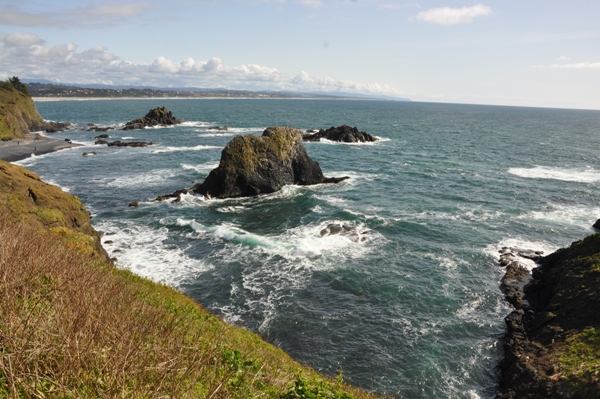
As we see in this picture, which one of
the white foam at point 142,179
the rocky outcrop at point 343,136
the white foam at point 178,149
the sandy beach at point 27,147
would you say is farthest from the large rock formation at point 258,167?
the rocky outcrop at point 343,136

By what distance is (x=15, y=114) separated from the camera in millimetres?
76688

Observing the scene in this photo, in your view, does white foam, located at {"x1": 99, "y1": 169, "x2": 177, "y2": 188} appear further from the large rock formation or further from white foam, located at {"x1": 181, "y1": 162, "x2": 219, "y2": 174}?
the large rock formation

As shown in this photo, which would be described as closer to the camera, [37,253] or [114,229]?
[37,253]

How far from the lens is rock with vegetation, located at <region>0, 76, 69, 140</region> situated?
71.2m

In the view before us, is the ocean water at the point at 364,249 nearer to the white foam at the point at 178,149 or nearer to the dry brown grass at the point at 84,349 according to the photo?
the white foam at the point at 178,149

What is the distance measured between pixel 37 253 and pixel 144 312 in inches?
122

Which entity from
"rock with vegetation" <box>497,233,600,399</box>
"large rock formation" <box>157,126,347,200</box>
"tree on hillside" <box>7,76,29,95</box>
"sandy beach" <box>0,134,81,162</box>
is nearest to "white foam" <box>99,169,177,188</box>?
"large rock formation" <box>157,126,347,200</box>

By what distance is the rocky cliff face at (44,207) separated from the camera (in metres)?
19.3

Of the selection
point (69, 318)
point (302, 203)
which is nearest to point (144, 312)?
point (69, 318)

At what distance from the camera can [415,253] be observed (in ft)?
92.3

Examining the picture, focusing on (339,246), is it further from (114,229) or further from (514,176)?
(514,176)

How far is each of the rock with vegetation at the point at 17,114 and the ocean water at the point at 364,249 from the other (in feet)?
68.3

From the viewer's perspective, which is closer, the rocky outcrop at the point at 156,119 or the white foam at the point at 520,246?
the white foam at the point at 520,246

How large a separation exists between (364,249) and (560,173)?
143 ft
